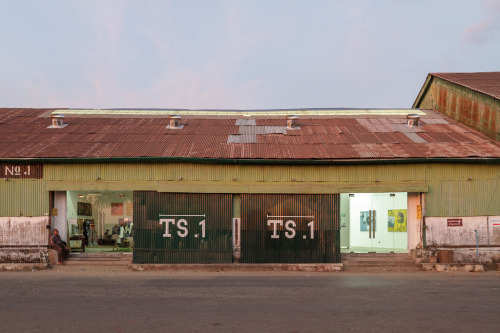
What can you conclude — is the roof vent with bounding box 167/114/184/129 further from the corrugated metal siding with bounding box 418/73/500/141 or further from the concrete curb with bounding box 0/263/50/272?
the corrugated metal siding with bounding box 418/73/500/141

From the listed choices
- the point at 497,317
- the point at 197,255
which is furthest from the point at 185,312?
the point at 197,255

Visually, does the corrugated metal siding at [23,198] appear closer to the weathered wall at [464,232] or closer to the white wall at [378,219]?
the white wall at [378,219]

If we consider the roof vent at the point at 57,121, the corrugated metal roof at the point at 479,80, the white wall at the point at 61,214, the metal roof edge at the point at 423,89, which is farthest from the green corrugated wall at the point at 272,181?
the metal roof edge at the point at 423,89

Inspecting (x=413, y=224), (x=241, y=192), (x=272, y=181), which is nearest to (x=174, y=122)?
(x=241, y=192)

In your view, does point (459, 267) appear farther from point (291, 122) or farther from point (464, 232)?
point (291, 122)

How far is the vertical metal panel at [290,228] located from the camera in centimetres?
2345

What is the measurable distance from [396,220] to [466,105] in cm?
802

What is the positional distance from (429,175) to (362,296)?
11082 mm

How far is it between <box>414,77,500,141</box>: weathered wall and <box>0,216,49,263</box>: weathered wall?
2171cm

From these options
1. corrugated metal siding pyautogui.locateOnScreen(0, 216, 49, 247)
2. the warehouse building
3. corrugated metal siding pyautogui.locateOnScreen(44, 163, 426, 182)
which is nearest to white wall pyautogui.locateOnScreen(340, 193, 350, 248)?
the warehouse building

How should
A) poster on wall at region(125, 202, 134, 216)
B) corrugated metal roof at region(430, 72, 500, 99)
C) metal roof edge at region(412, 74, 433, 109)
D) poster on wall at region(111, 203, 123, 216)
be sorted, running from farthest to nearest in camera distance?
metal roof edge at region(412, 74, 433, 109) < corrugated metal roof at region(430, 72, 500, 99) < poster on wall at region(111, 203, 123, 216) < poster on wall at region(125, 202, 134, 216)

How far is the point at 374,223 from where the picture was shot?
28.4 metres

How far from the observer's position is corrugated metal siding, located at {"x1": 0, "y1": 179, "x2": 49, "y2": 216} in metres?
23.5

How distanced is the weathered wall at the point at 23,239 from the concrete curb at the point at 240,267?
419 centimetres
